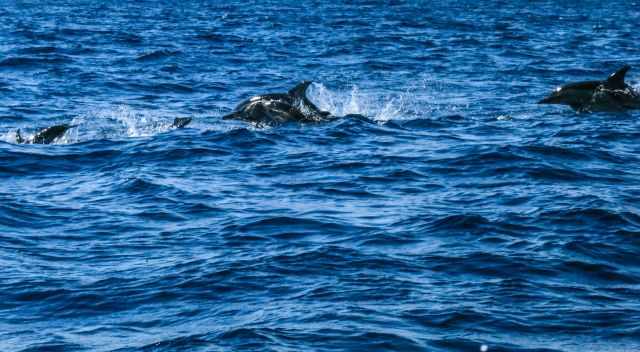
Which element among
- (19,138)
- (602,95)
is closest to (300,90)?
(19,138)

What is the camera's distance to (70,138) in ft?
71.4

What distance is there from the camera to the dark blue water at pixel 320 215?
11383mm

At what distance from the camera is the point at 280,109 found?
2367 cm

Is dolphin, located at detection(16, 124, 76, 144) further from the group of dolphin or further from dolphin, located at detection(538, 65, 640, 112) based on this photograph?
dolphin, located at detection(538, 65, 640, 112)

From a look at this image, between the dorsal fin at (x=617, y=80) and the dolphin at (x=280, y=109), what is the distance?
5743 millimetres

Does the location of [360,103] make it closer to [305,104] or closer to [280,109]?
[305,104]

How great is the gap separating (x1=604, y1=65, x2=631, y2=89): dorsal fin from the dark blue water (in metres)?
0.94

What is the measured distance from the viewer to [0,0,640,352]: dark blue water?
1138 cm

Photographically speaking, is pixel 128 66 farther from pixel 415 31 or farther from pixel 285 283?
pixel 285 283

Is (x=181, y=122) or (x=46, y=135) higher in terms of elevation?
(x=46, y=135)

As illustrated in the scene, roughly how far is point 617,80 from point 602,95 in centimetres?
45

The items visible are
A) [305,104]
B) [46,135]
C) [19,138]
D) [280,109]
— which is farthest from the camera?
[305,104]

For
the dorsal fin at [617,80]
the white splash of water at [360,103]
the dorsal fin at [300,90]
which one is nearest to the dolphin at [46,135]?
the dorsal fin at [300,90]

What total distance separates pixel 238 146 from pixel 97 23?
30.7 meters
